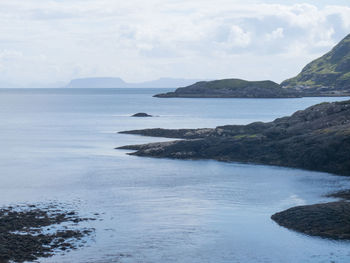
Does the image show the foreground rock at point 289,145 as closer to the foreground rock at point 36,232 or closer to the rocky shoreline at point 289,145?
the rocky shoreline at point 289,145

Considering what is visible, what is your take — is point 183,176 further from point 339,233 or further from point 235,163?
point 339,233

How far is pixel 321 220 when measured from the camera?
123 feet

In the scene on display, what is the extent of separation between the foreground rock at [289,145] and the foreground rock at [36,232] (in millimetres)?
31189

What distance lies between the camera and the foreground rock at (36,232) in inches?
1272

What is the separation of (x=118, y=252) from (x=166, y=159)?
125 ft

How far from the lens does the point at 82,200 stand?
4788cm

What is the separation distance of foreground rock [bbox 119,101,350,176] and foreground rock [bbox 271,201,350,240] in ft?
69.9

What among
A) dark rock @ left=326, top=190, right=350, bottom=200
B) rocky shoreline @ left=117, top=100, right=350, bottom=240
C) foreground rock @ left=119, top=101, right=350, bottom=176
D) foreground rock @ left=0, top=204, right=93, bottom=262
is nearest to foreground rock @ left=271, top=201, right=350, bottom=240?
dark rock @ left=326, top=190, right=350, bottom=200

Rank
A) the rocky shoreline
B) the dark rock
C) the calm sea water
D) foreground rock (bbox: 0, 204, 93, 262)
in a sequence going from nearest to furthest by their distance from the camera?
foreground rock (bbox: 0, 204, 93, 262) → the calm sea water → the dark rock → the rocky shoreline

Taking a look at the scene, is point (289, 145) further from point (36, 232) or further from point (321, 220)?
point (36, 232)

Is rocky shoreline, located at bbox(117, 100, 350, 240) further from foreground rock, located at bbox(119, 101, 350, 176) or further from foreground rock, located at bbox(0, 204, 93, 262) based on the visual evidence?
foreground rock, located at bbox(0, 204, 93, 262)

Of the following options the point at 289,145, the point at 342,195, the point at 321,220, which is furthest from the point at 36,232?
the point at 289,145

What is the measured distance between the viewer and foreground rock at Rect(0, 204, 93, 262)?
32.3 m

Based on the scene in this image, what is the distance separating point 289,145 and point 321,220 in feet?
102
